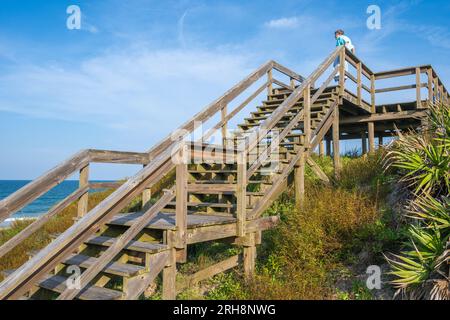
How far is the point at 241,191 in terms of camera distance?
471cm

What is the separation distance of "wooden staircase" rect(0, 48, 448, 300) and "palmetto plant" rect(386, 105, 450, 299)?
1924mm

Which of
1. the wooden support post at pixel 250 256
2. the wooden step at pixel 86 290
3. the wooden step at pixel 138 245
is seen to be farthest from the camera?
Result: the wooden support post at pixel 250 256

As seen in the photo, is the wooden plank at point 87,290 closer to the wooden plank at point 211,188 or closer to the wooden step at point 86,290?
the wooden step at point 86,290

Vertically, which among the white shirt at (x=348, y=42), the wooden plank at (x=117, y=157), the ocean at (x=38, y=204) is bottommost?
the ocean at (x=38, y=204)

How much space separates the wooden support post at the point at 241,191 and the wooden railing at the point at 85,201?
3.22 feet

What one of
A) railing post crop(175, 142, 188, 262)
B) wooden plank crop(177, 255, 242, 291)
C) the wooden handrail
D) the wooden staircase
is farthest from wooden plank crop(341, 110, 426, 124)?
railing post crop(175, 142, 188, 262)

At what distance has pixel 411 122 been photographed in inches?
464

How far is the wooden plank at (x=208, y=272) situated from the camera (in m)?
4.48

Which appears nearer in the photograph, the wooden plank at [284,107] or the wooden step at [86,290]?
the wooden step at [86,290]

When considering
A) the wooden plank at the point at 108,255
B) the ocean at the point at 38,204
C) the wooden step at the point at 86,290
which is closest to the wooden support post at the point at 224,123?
the wooden plank at the point at 108,255

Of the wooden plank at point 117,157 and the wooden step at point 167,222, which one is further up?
the wooden plank at point 117,157

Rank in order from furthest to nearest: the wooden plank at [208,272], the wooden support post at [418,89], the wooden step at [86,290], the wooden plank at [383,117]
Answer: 1. the wooden plank at [383,117]
2. the wooden support post at [418,89]
3. the wooden plank at [208,272]
4. the wooden step at [86,290]

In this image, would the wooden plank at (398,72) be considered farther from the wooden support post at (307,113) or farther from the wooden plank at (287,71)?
the wooden support post at (307,113)
